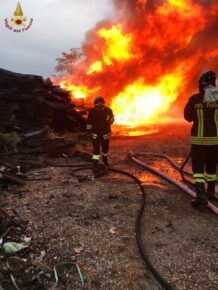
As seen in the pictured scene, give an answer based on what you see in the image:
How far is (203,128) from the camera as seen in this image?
6332 millimetres

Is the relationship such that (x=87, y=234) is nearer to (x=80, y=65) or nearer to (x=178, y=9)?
(x=178, y=9)

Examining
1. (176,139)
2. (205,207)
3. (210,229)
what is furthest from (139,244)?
(176,139)

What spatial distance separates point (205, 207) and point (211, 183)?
687 millimetres

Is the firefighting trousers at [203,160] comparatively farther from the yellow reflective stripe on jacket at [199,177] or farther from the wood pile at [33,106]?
the wood pile at [33,106]

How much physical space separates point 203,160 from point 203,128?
2.17ft

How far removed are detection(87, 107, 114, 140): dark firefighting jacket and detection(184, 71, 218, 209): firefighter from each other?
3202 millimetres

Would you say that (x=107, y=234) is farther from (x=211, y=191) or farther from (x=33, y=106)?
(x=33, y=106)

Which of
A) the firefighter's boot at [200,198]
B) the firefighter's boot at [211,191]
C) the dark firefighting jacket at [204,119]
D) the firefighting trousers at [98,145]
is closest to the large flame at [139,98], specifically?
the firefighting trousers at [98,145]

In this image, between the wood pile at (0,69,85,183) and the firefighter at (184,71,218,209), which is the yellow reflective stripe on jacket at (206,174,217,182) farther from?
the wood pile at (0,69,85,183)

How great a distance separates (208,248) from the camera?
15.5 feet

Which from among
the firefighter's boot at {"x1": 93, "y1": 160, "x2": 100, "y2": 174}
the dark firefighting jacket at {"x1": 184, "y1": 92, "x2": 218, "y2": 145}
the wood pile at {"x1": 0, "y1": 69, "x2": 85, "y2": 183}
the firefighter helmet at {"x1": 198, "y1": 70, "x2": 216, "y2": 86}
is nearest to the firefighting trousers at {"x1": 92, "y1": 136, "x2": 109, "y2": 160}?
the firefighter's boot at {"x1": 93, "y1": 160, "x2": 100, "y2": 174}

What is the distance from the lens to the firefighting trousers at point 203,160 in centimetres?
635

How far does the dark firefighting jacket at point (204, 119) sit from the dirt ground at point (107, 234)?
138cm

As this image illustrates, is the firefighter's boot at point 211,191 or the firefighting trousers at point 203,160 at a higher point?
the firefighting trousers at point 203,160
